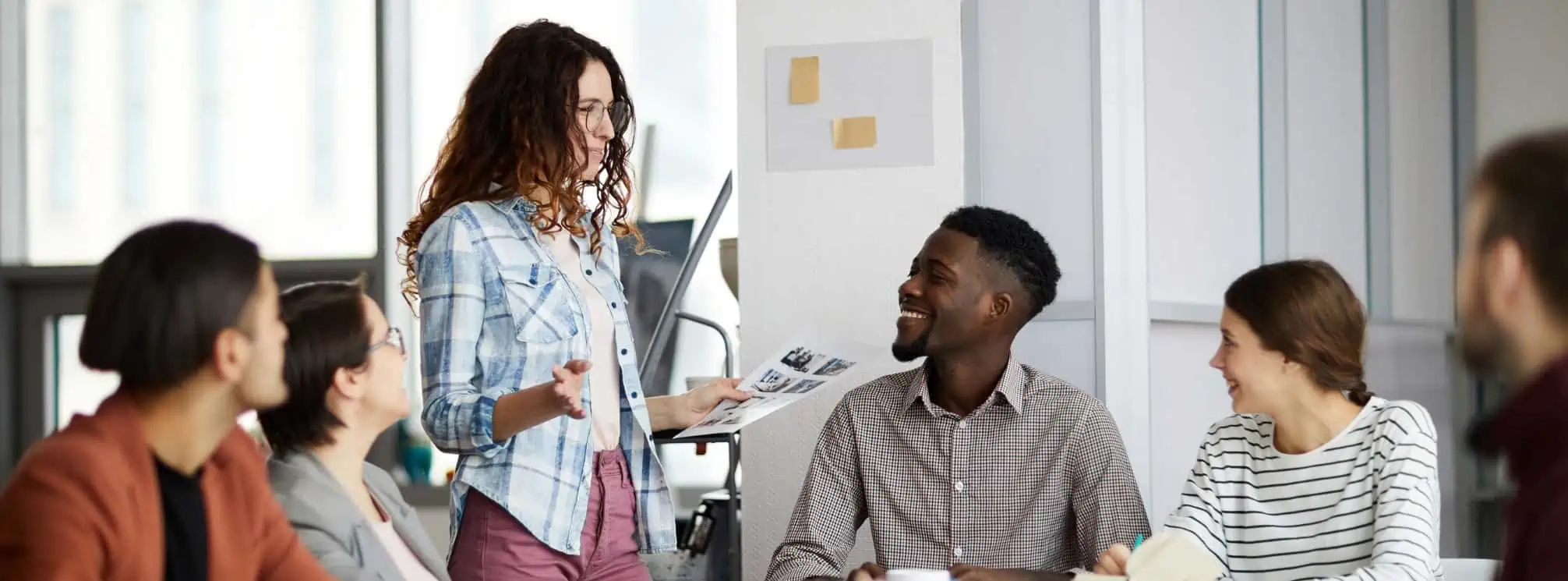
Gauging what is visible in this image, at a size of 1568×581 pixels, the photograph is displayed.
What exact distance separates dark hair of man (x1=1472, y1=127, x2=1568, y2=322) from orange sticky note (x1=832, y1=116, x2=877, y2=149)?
1854 millimetres

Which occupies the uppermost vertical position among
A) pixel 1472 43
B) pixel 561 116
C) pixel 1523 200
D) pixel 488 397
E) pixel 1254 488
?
pixel 1472 43

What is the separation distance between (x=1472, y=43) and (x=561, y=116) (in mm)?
2788

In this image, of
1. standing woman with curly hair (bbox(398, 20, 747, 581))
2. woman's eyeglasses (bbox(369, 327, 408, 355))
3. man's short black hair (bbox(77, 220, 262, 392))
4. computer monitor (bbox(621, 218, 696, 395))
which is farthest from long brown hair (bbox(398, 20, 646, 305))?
computer monitor (bbox(621, 218, 696, 395))

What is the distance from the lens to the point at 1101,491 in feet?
7.61

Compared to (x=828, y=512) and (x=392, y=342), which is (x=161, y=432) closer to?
(x=392, y=342)

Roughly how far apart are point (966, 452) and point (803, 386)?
13.5 inches

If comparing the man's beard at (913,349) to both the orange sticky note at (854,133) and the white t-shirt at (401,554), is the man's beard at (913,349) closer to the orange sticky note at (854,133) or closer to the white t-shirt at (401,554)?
the orange sticky note at (854,133)

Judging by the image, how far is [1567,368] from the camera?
99cm

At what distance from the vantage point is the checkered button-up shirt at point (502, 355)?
6.36 feet

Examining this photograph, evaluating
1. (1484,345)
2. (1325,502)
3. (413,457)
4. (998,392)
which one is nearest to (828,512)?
(998,392)

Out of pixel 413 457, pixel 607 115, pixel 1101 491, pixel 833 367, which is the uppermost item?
pixel 607 115

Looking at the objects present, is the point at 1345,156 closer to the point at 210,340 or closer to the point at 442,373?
the point at 442,373

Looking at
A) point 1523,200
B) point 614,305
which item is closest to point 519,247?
point 614,305

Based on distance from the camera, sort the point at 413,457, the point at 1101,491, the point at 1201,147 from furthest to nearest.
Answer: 1. the point at 413,457
2. the point at 1201,147
3. the point at 1101,491
